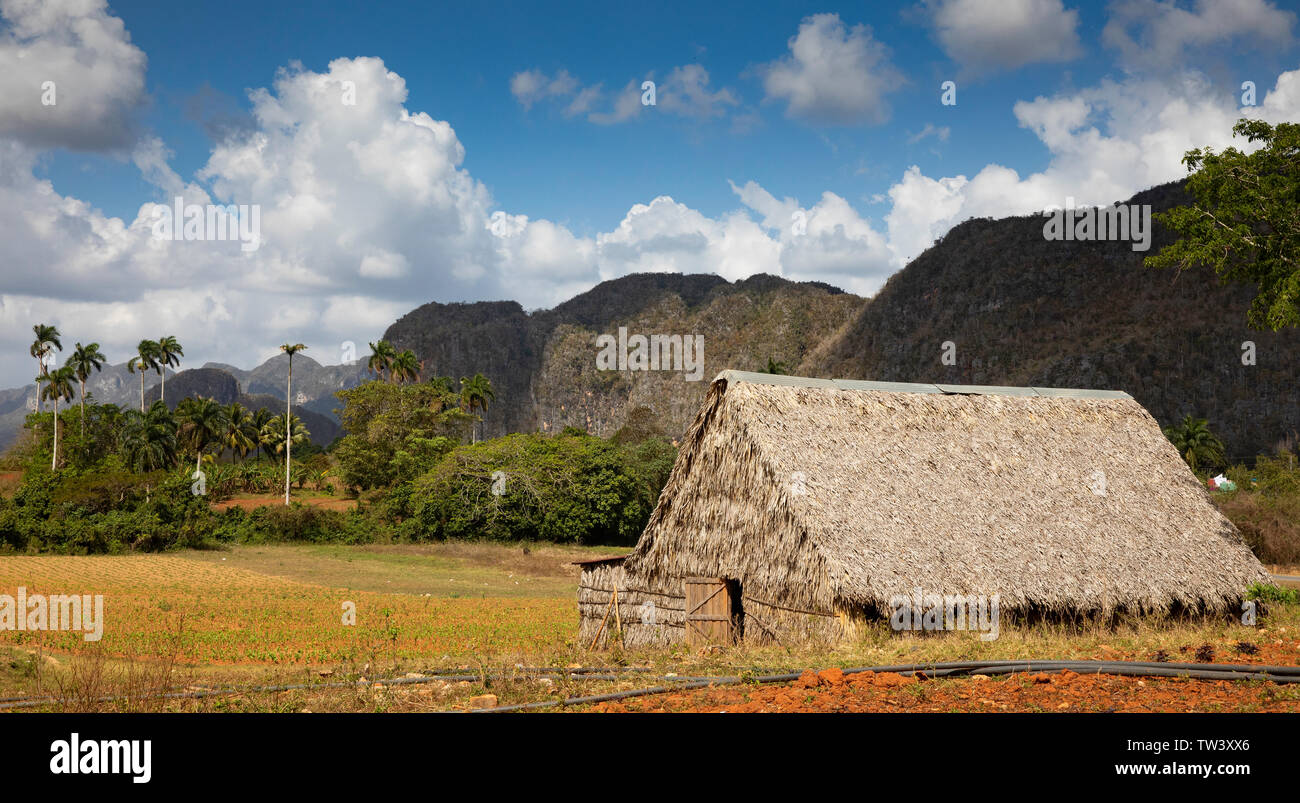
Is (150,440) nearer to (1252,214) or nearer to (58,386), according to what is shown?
(58,386)

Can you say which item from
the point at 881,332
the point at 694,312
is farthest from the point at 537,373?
the point at 881,332

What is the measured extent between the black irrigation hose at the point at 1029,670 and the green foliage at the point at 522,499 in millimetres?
42195

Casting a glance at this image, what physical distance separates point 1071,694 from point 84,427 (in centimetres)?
8622

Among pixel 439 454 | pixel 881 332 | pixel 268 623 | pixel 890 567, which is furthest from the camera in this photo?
pixel 881 332

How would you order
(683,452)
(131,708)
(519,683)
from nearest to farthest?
(131,708) → (519,683) → (683,452)

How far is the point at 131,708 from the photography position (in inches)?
326

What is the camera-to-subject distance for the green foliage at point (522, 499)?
168 feet

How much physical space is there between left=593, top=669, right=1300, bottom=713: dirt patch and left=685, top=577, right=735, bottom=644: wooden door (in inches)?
283

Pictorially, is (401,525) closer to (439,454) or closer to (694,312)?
(439,454)

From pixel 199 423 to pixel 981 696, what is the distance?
8513 cm

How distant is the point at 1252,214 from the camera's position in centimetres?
1744

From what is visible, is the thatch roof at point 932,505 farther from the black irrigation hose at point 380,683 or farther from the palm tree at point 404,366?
the palm tree at point 404,366

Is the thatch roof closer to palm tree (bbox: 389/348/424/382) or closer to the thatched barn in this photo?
the thatched barn

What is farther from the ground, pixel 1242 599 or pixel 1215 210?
pixel 1215 210
